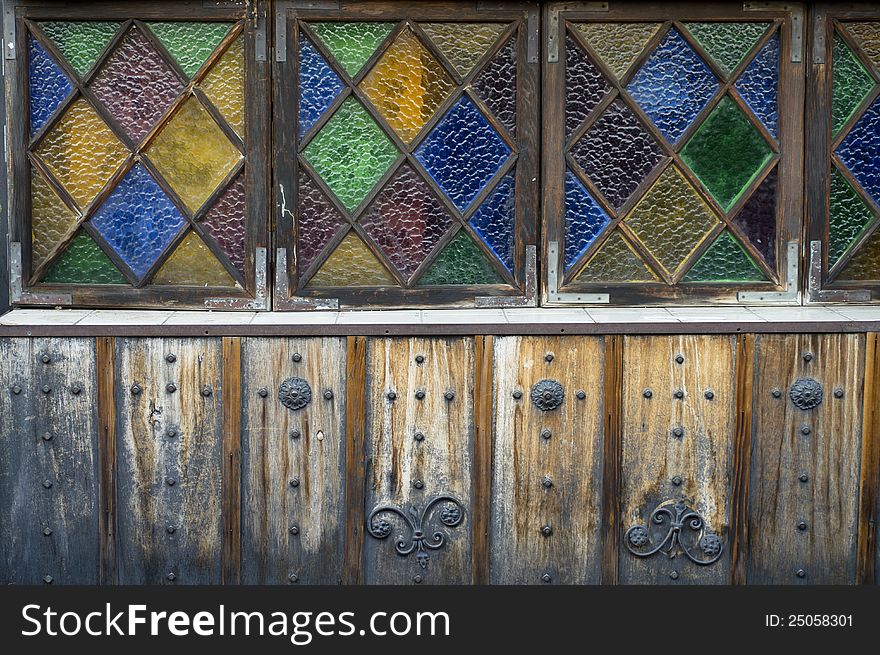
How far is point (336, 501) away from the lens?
400 centimetres

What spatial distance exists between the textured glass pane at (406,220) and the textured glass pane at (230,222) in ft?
Result: 1.42

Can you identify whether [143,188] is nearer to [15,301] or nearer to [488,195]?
[15,301]

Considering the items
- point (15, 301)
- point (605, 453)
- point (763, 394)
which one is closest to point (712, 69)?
point (763, 394)

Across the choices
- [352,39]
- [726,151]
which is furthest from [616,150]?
[352,39]

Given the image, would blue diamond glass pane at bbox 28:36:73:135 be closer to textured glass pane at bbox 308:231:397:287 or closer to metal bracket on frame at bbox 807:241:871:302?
textured glass pane at bbox 308:231:397:287

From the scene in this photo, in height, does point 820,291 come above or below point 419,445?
above

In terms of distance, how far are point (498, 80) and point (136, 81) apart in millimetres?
1251

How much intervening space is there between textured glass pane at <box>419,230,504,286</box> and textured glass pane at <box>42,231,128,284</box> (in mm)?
1094

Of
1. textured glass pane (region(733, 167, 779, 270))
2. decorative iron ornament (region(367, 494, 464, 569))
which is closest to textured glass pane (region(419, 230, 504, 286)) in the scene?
decorative iron ornament (region(367, 494, 464, 569))

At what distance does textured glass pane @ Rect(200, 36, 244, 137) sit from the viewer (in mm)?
4023

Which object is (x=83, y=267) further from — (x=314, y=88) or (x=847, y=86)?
(x=847, y=86)

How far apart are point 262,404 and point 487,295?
2.87 feet

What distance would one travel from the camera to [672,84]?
4.08 meters

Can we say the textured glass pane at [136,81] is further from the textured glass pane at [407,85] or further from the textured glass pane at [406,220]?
the textured glass pane at [406,220]
